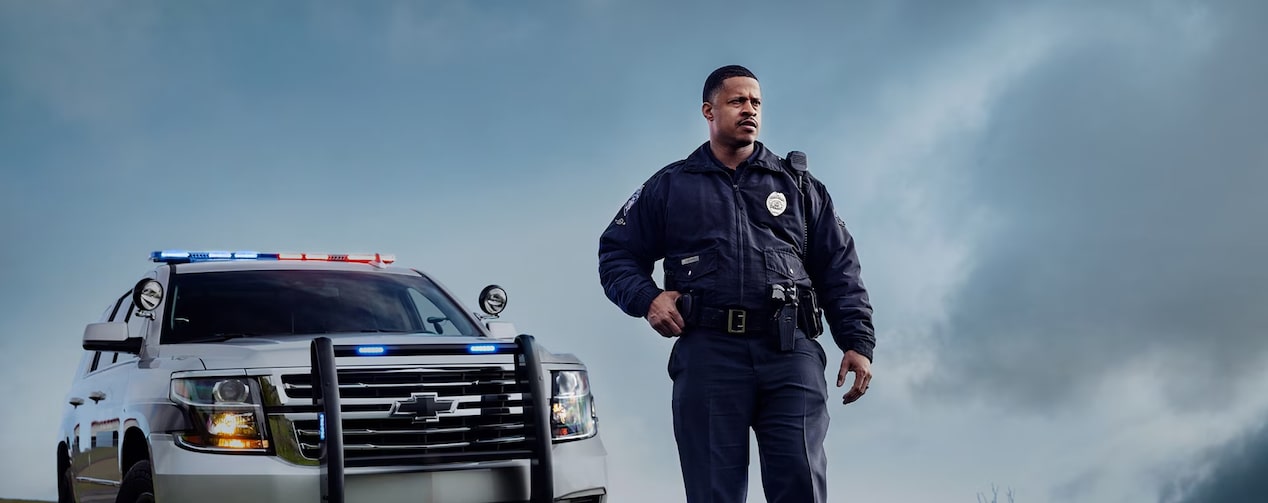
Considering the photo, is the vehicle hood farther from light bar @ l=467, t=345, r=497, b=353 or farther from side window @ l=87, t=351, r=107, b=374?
side window @ l=87, t=351, r=107, b=374

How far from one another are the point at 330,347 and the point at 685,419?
4.93 ft

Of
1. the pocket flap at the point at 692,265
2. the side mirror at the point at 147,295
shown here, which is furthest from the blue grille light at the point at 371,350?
the side mirror at the point at 147,295

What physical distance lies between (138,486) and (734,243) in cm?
284

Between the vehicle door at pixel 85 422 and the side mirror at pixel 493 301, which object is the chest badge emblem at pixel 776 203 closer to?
the side mirror at pixel 493 301

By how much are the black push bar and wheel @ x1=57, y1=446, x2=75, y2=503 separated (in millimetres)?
3089

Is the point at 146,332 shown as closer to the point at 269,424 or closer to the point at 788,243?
the point at 269,424

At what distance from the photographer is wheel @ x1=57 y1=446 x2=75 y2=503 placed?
25.3 feet

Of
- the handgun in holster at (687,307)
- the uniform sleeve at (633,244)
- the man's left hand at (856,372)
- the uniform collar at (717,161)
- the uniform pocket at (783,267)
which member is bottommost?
the man's left hand at (856,372)

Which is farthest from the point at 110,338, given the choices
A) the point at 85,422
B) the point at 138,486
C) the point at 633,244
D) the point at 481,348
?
the point at 633,244

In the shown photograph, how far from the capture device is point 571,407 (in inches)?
237

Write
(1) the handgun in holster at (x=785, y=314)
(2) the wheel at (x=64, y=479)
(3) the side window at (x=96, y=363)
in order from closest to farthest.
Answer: (1) the handgun in holster at (x=785, y=314)
(3) the side window at (x=96, y=363)
(2) the wheel at (x=64, y=479)

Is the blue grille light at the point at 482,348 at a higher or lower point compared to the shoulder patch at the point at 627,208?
lower

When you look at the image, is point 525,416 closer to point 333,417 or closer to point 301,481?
point 333,417

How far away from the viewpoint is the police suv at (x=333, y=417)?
5.31 metres
